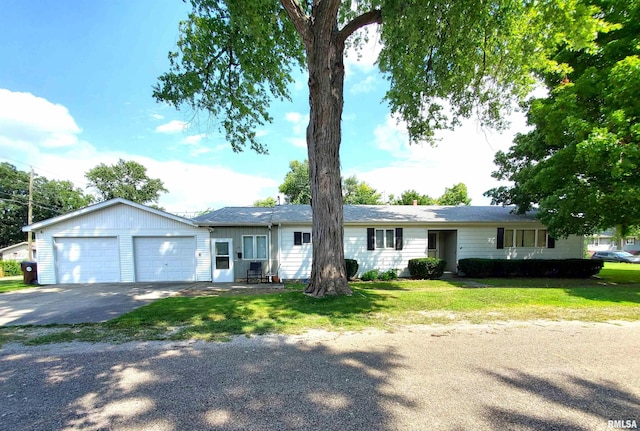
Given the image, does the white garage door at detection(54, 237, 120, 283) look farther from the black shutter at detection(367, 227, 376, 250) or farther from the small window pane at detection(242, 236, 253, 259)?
the black shutter at detection(367, 227, 376, 250)

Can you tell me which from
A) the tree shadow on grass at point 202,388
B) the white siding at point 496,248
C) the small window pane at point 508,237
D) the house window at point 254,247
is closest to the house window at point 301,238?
the house window at point 254,247

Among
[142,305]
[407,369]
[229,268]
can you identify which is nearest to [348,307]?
[407,369]

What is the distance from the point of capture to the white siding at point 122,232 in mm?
11891

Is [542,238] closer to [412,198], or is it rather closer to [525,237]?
[525,237]

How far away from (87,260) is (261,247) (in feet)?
25.5

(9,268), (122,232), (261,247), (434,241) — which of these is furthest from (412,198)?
(9,268)

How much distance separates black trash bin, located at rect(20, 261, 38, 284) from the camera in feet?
A: 39.6

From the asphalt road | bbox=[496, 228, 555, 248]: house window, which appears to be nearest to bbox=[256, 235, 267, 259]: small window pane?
the asphalt road

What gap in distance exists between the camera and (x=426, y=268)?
12.3 m

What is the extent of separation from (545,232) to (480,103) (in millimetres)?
8440

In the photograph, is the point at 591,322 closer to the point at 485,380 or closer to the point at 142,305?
the point at 485,380

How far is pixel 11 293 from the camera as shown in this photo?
982 cm

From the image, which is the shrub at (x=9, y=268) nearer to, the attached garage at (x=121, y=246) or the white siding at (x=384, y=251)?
the attached garage at (x=121, y=246)

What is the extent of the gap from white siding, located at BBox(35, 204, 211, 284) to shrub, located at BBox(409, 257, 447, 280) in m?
9.51
